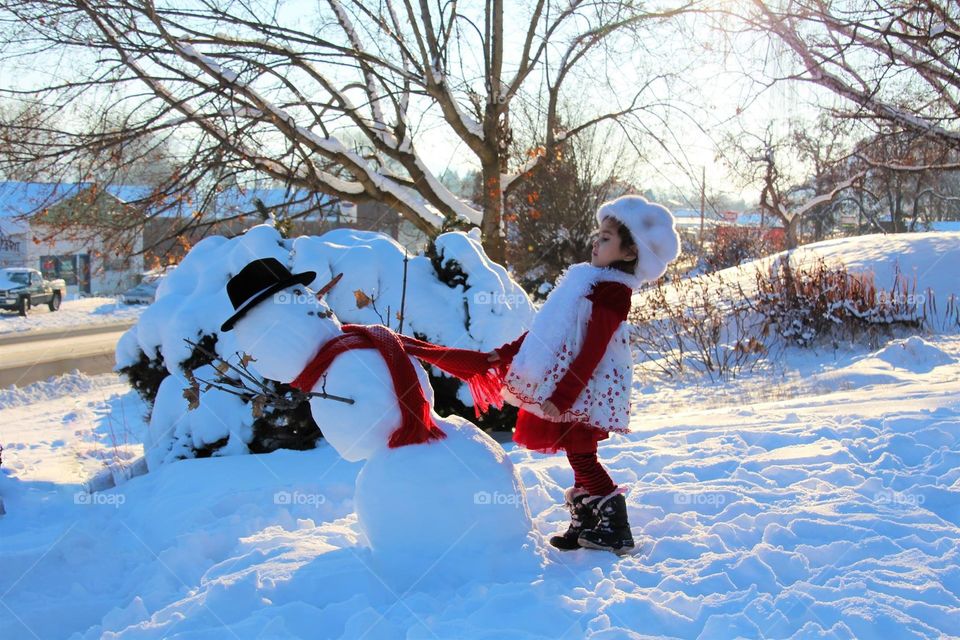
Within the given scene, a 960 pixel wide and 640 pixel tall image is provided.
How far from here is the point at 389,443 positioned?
276 centimetres

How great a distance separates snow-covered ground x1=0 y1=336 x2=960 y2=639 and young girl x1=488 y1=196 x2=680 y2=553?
0.21m

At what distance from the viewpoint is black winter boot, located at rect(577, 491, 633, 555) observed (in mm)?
2961

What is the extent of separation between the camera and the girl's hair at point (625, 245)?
3.00 meters

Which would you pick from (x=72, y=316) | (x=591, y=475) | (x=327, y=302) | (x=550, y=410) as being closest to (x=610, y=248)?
(x=550, y=410)

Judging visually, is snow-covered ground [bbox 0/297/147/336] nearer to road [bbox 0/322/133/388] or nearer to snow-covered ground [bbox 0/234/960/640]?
road [bbox 0/322/133/388]

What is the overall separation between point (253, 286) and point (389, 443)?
792 mm

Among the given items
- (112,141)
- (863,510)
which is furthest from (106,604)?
A: (112,141)

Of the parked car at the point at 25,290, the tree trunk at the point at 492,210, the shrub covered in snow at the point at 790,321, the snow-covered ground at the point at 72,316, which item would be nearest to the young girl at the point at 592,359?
the shrub covered in snow at the point at 790,321

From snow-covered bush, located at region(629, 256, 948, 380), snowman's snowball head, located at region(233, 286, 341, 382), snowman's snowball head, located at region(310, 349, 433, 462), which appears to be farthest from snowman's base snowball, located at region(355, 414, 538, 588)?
snow-covered bush, located at region(629, 256, 948, 380)

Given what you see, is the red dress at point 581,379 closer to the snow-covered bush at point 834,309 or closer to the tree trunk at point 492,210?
the tree trunk at point 492,210

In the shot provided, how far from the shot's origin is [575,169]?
20.0 meters

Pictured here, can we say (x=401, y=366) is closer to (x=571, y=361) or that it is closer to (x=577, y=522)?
(x=571, y=361)

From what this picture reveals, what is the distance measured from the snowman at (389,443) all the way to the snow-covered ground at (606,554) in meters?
0.09

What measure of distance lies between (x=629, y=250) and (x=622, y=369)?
1.64 feet
